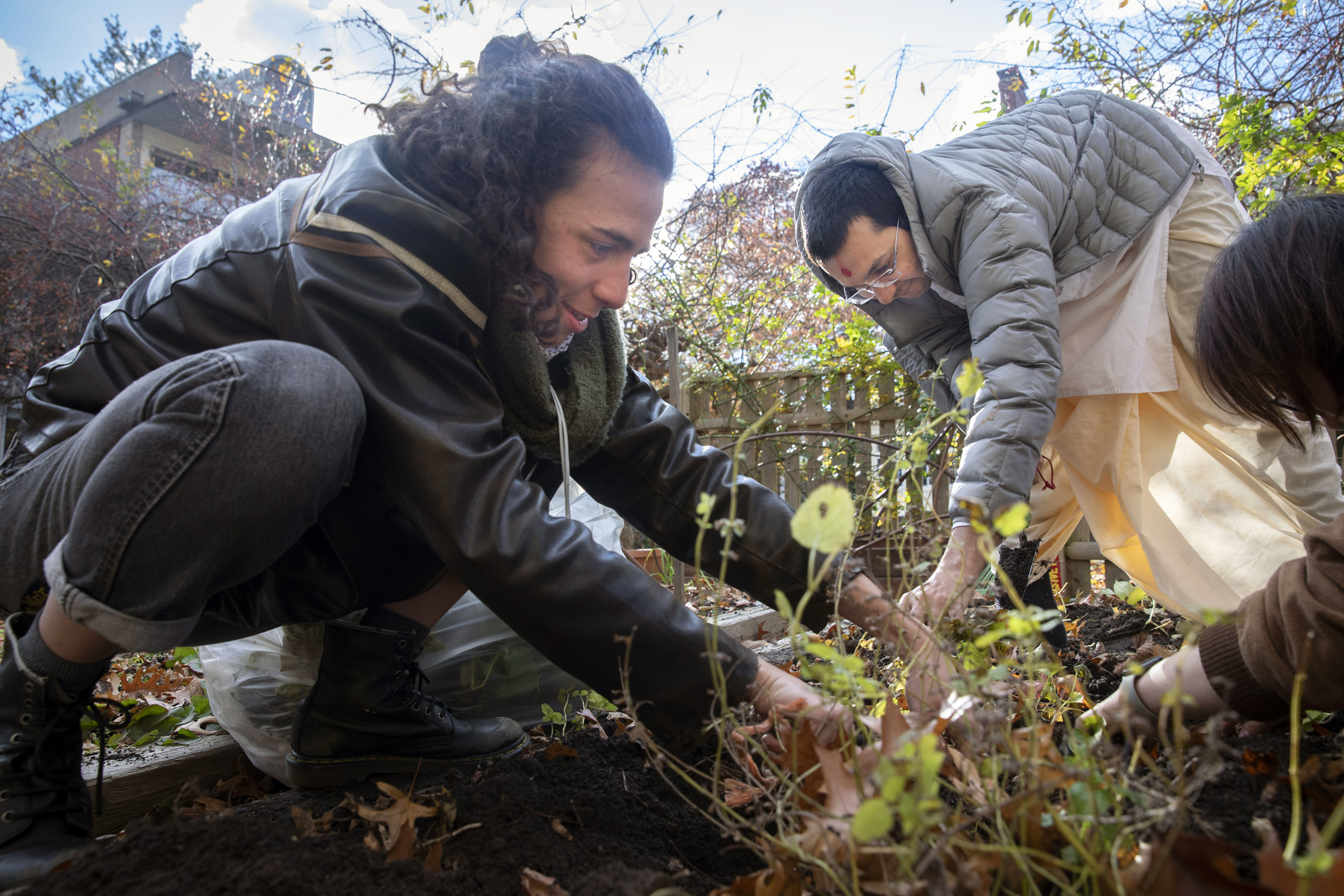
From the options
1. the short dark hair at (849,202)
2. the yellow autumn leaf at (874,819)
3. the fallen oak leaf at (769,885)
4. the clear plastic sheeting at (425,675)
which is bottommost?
the clear plastic sheeting at (425,675)

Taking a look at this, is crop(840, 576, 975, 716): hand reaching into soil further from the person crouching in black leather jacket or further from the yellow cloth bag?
the yellow cloth bag

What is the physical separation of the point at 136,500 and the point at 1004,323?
1.88m

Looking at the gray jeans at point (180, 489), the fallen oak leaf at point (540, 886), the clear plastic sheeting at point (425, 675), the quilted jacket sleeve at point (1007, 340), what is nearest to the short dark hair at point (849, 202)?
the quilted jacket sleeve at point (1007, 340)

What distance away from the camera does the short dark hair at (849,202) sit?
2.21 metres

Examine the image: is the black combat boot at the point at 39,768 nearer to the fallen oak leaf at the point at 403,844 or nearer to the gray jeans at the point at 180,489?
the gray jeans at the point at 180,489

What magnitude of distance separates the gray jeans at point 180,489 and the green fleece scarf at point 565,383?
1.18 feet

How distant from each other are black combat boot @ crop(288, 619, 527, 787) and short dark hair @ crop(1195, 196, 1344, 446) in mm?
1550

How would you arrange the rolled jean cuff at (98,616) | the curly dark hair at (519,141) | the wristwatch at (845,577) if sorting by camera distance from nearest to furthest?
the rolled jean cuff at (98,616)
the wristwatch at (845,577)
the curly dark hair at (519,141)

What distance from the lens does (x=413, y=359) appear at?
3.96 feet

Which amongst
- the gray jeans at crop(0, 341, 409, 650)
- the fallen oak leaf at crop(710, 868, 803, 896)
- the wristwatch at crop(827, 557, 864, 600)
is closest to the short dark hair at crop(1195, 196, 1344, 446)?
the wristwatch at crop(827, 557, 864, 600)

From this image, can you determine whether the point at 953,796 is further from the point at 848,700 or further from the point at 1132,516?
the point at 1132,516

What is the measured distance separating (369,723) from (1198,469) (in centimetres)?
234

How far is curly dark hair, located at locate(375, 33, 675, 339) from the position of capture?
1.35 meters

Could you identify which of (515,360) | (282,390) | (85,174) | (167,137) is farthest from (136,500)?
(167,137)
